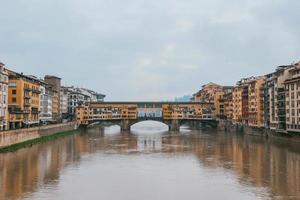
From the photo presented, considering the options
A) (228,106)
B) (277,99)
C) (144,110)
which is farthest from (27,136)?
(144,110)

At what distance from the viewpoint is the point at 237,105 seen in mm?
93438

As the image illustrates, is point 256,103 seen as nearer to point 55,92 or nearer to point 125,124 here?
point 125,124

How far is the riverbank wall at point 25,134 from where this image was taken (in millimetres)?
45562

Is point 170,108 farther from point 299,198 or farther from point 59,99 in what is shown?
point 299,198

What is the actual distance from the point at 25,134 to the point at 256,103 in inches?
1639

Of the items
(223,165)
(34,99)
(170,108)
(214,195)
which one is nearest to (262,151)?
(223,165)

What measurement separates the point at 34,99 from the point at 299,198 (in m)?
54.3

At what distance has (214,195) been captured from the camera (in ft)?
83.7

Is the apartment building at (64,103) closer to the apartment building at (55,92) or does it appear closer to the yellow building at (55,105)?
the apartment building at (55,92)

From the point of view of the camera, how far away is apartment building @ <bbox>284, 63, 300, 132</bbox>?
55.5 meters

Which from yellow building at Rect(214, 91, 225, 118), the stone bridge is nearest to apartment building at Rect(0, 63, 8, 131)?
the stone bridge

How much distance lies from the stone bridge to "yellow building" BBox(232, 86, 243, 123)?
10.6m

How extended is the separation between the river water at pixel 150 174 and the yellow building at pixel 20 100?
12.3 m

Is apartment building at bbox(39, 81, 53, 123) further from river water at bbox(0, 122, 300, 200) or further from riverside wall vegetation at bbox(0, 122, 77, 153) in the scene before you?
river water at bbox(0, 122, 300, 200)
